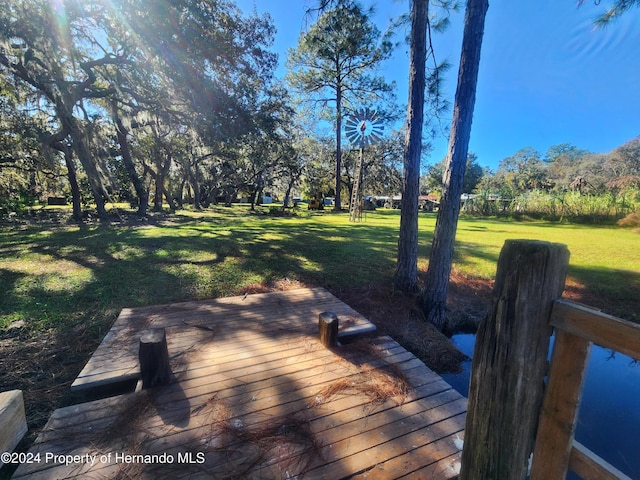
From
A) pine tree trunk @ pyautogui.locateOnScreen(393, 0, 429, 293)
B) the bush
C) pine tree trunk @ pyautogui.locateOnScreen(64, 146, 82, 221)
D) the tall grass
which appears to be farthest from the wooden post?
the tall grass

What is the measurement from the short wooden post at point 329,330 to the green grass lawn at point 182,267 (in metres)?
2.12

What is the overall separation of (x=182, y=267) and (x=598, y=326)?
5.70 metres

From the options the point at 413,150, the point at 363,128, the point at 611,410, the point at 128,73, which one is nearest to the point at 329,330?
the point at 413,150

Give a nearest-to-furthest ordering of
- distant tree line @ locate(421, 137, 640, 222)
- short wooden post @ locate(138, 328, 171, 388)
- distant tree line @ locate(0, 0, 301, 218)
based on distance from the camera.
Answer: short wooden post @ locate(138, 328, 171, 388) < distant tree line @ locate(0, 0, 301, 218) < distant tree line @ locate(421, 137, 640, 222)

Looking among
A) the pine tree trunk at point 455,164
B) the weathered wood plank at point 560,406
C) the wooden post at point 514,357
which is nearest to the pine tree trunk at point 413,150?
the pine tree trunk at point 455,164

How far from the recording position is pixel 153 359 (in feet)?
6.92

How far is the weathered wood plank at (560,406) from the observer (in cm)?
98

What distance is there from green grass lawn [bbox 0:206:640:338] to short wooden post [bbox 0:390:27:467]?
1.84m

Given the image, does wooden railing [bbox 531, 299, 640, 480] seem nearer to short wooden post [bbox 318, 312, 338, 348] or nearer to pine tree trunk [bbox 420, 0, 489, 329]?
short wooden post [bbox 318, 312, 338, 348]

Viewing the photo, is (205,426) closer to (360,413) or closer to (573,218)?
(360,413)

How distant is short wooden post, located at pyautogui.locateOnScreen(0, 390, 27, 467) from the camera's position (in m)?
1.46

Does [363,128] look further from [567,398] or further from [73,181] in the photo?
[567,398]

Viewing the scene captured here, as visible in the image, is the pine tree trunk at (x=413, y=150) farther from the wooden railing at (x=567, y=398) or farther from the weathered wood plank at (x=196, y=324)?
the wooden railing at (x=567, y=398)

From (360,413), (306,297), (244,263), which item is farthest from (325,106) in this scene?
(360,413)
